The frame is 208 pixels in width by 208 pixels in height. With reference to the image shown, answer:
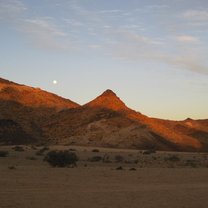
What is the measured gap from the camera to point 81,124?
307ft

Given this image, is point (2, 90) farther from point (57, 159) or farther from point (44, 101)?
point (57, 159)

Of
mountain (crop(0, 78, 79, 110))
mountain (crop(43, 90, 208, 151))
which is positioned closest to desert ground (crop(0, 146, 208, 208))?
mountain (crop(43, 90, 208, 151))

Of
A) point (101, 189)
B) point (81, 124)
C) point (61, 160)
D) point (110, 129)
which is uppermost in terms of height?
point (81, 124)

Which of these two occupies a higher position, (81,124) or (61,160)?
(81,124)

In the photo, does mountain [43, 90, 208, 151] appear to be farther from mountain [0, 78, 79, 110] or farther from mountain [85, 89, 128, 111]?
mountain [0, 78, 79, 110]

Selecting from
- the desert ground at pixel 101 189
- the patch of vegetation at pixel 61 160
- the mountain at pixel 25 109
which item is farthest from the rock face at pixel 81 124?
the desert ground at pixel 101 189

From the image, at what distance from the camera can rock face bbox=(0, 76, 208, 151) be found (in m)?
87.0

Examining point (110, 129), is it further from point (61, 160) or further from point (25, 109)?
point (61, 160)

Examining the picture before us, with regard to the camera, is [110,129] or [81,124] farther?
[81,124]

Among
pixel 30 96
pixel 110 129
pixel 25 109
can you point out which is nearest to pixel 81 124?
pixel 110 129

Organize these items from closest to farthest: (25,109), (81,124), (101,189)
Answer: (101,189) → (81,124) → (25,109)

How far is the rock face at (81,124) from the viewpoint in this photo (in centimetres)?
8700

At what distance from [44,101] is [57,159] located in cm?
7386

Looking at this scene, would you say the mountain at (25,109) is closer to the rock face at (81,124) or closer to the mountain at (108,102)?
the rock face at (81,124)
